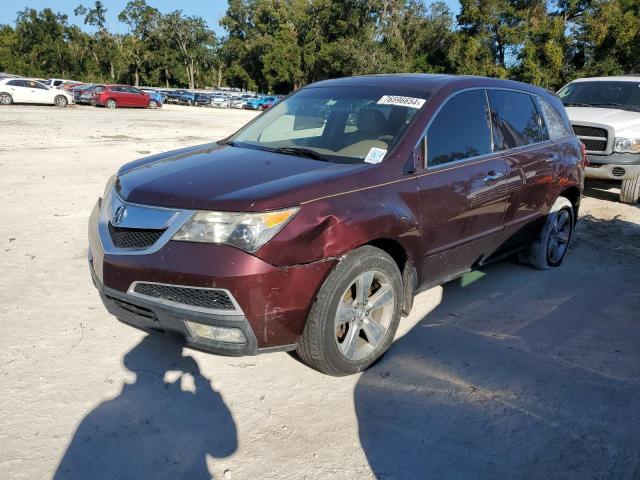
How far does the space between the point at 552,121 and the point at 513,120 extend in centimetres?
85

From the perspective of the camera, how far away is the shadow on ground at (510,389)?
2.72m

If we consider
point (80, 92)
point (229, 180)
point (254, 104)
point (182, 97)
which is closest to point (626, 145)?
point (229, 180)

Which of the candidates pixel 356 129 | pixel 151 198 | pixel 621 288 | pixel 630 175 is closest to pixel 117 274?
pixel 151 198

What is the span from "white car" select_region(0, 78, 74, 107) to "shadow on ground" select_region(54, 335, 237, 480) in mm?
32278

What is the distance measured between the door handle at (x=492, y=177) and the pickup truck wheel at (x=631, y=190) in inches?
214

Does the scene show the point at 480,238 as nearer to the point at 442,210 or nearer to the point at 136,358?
the point at 442,210

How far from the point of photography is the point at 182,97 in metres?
49.7

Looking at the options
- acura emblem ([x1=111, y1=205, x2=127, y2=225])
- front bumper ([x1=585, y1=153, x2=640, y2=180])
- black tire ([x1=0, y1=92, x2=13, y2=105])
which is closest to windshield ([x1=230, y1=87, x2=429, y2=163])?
acura emblem ([x1=111, y1=205, x2=127, y2=225])

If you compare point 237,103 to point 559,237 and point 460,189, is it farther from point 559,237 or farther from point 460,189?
point 460,189

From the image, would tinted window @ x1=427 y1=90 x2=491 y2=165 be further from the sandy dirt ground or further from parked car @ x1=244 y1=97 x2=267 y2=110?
parked car @ x1=244 y1=97 x2=267 y2=110

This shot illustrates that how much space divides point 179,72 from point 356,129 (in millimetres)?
79317

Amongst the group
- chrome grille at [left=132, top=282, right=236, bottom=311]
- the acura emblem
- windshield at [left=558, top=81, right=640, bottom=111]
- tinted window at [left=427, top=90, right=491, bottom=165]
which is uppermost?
windshield at [left=558, top=81, right=640, bottom=111]

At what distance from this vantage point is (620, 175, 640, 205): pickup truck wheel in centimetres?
865

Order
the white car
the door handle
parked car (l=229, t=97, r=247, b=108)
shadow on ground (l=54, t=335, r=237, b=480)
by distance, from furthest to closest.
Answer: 1. parked car (l=229, t=97, r=247, b=108)
2. the white car
3. the door handle
4. shadow on ground (l=54, t=335, r=237, b=480)
